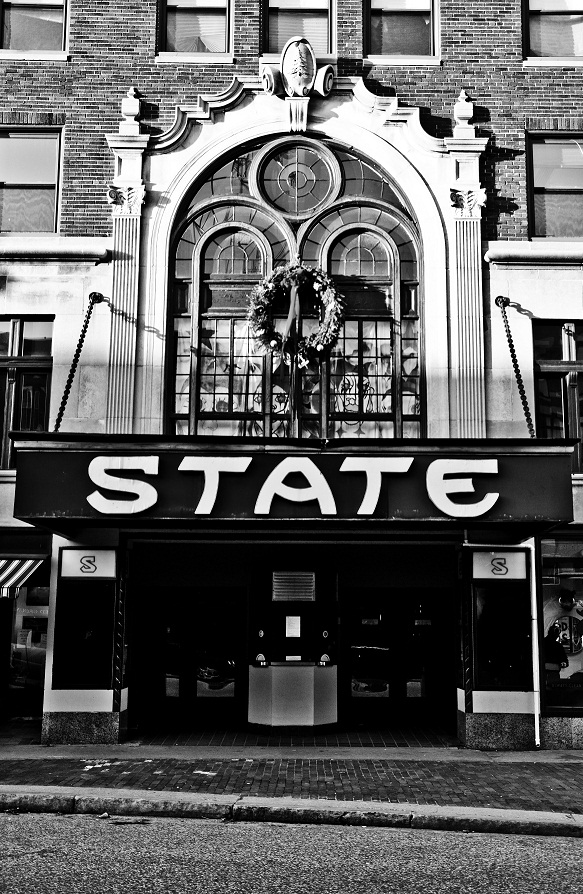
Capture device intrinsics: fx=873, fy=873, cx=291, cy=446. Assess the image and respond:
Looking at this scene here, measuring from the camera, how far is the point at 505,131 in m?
14.9

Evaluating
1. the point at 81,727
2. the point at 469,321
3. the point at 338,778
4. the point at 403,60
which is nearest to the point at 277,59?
the point at 403,60

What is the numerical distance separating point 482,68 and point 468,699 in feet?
34.7

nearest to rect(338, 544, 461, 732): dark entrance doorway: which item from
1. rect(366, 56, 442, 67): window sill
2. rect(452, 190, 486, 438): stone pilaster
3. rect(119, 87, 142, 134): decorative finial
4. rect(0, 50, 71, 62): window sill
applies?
rect(452, 190, 486, 438): stone pilaster

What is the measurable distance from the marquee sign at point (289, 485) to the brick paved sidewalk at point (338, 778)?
3.31 meters

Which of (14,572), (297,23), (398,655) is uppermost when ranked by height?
(297,23)

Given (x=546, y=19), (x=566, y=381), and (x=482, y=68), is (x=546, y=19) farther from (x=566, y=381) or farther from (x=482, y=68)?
(x=566, y=381)

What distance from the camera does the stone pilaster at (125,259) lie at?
14.0 metres

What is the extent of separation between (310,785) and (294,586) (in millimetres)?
4129

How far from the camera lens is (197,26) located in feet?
50.6

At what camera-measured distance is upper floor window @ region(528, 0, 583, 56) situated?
15477 millimetres

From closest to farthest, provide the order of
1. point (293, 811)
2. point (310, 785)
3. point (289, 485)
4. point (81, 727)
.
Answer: point (293, 811) → point (310, 785) → point (289, 485) → point (81, 727)

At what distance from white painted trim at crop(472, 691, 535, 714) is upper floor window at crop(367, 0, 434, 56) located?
10.9m

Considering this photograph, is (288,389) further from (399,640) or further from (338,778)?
(338,778)

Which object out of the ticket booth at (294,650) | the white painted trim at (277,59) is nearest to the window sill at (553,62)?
the white painted trim at (277,59)
